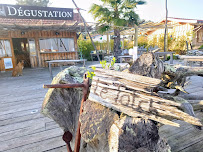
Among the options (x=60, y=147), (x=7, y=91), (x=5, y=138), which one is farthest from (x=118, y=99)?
(x=7, y=91)

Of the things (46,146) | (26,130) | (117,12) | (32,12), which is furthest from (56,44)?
(46,146)

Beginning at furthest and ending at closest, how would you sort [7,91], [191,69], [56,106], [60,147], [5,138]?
1. [7,91]
2. [5,138]
3. [60,147]
4. [56,106]
5. [191,69]

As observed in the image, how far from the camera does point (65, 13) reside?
7656 mm

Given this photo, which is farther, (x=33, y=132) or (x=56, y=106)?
(x=33, y=132)

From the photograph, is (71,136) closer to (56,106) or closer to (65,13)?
(56,106)

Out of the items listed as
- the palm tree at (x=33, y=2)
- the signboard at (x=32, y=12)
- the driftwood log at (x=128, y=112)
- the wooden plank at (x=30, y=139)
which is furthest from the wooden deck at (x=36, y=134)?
the palm tree at (x=33, y=2)

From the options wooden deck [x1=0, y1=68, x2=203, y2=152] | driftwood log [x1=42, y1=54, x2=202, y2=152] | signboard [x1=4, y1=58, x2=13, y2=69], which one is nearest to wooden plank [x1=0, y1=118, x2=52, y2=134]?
wooden deck [x1=0, y1=68, x2=203, y2=152]

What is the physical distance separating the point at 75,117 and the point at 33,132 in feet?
4.19

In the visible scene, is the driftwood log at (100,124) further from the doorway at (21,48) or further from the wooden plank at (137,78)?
the doorway at (21,48)

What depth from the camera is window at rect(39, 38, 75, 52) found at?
1044 centimetres

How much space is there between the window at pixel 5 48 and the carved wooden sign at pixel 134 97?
993 centimetres

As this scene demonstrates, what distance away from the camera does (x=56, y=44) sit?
1073cm

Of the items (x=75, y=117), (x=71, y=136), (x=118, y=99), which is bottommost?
(x=71, y=136)

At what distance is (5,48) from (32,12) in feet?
11.5
